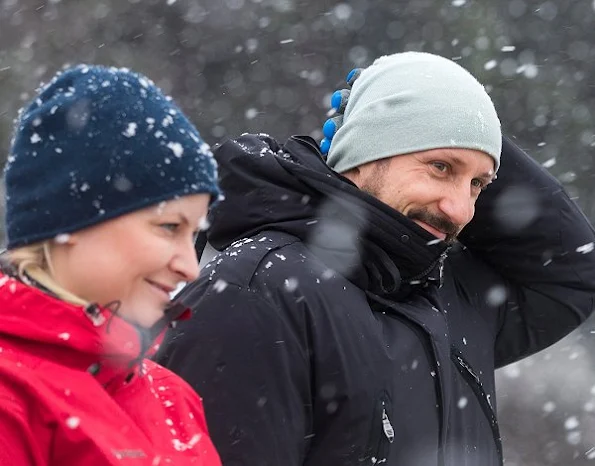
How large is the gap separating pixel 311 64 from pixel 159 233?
1020 cm

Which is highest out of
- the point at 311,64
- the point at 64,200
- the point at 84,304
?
the point at 64,200

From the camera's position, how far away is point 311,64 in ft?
38.2

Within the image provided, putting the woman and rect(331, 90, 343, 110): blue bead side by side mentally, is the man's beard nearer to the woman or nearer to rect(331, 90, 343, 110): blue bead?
rect(331, 90, 343, 110): blue bead

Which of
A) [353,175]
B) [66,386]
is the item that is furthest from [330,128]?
[66,386]

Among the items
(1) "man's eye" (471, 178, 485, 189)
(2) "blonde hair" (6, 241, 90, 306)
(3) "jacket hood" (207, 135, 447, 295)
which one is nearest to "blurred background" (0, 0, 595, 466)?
(1) "man's eye" (471, 178, 485, 189)

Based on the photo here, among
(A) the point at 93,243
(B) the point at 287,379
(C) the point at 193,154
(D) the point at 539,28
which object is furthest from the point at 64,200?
(D) the point at 539,28

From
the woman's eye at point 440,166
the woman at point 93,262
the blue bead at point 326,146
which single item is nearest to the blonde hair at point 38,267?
the woman at point 93,262

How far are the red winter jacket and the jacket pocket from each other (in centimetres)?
66

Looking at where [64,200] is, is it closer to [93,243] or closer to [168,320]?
[93,243]

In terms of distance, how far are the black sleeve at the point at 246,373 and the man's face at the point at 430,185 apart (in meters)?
0.53

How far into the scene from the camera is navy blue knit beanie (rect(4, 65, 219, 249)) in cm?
159

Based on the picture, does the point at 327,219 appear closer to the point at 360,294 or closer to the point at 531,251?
the point at 360,294

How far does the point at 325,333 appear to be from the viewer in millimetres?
2236

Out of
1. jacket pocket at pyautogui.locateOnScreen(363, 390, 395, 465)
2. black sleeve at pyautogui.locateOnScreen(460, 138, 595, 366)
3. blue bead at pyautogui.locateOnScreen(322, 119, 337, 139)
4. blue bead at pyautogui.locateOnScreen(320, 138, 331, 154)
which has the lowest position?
black sleeve at pyautogui.locateOnScreen(460, 138, 595, 366)
